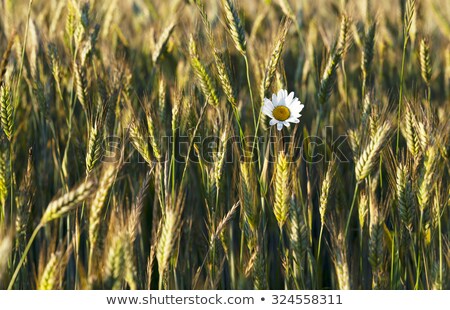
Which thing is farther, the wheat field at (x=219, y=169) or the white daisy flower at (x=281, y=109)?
the white daisy flower at (x=281, y=109)

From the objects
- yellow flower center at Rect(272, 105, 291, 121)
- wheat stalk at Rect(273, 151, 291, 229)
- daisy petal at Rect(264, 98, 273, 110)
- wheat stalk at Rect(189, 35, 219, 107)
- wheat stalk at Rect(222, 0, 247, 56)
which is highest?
wheat stalk at Rect(222, 0, 247, 56)

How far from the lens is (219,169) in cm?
181

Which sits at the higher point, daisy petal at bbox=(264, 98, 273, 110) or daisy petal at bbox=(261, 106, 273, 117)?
daisy petal at bbox=(264, 98, 273, 110)

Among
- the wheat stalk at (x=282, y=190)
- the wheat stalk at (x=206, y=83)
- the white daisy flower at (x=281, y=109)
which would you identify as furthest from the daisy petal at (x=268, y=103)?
the wheat stalk at (x=282, y=190)

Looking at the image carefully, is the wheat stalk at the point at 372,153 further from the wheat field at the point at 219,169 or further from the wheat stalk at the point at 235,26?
the wheat stalk at the point at 235,26

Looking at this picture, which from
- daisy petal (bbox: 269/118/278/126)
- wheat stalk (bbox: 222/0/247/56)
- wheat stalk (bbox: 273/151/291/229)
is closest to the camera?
wheat stalk (bbox: 273/151/291/229)

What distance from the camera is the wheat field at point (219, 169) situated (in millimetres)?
1743

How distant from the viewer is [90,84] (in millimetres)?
2328

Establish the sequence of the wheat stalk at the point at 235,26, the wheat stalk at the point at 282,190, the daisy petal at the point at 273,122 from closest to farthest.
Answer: the wheat stalk at the point at 282,190
the wheat stalk at the point at 235,26
the daisy petal at the point at 273,122

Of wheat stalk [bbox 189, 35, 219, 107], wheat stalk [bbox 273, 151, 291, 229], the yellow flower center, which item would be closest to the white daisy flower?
the yellow flower center

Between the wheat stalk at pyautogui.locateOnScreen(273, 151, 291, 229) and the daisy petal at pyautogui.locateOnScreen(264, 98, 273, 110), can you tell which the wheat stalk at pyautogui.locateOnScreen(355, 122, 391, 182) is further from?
the daisy petal at pyautogui.locateOnScreen(264, 98, 273, 110)

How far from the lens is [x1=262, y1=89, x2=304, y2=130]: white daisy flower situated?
2053 mm

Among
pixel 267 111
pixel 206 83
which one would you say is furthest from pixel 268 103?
pixel 206 83

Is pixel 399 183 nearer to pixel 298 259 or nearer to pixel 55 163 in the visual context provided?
pixel 298 259
